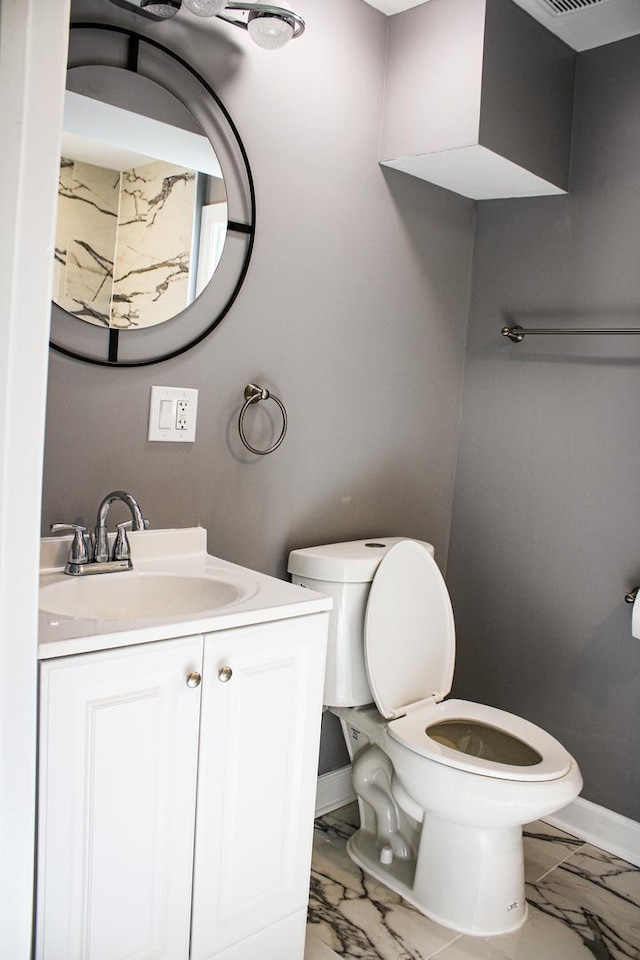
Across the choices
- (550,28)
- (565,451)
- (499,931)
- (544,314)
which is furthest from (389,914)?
(550,28)

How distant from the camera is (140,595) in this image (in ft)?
5.65

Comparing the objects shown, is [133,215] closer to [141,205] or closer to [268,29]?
[141,205]

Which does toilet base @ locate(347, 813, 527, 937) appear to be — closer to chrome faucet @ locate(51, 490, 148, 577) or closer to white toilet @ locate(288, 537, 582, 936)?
white toilet @ locate(288, 537, 582, 936)

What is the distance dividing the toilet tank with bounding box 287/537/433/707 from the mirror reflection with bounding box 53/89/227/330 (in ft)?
2.40

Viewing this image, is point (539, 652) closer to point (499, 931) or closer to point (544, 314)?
point (499, 931)

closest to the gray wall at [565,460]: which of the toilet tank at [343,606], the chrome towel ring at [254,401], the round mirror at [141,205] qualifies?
the toilet tank at [343,606]

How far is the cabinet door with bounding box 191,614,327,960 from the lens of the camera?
1481 millimetres

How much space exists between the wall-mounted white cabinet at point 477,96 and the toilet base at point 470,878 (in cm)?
174

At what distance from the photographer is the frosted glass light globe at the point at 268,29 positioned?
1733 millimetres

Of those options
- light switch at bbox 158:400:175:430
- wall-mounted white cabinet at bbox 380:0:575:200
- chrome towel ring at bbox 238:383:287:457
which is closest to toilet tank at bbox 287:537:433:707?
chrome towel ring at bbox 238:383:287:457

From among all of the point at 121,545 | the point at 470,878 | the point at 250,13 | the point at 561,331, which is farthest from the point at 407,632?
the point at 250,13

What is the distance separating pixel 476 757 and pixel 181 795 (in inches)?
32.4

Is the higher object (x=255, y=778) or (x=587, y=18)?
(x=587, y=18)

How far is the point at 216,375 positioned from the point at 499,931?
1.50m
